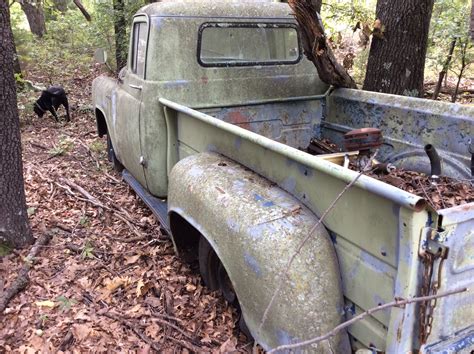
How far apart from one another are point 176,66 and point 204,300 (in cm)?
195

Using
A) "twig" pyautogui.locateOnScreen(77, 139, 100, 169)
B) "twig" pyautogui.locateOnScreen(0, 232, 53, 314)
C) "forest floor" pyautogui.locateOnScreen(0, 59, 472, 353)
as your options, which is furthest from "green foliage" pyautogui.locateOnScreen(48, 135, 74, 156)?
"twig" pyautogui.locateOnScreen(0, 232, 53, 314)

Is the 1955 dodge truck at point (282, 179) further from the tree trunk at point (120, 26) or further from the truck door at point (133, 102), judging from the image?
the tree trunk at point (120, 26)

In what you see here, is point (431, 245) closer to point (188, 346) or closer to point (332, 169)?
point (332, 169)

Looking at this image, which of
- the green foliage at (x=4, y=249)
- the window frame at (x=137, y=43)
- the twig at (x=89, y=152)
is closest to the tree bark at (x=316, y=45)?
the window frame at (x=137, y=43)

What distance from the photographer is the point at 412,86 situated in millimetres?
5129

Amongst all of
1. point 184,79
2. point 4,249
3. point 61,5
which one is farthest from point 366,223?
point 61,5

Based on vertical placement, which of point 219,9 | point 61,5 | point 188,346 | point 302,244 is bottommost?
point 188,346

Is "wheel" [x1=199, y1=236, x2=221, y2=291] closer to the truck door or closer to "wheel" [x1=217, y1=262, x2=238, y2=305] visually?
"wheel" [x1=217, y1=262, x2=238, y2=305]

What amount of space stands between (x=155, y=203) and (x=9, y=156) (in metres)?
1.26

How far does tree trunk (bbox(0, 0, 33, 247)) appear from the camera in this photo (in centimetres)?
341

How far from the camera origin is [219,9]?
4.01 meters

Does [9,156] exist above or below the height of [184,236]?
above

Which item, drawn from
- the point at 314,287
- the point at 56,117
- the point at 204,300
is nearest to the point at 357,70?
the point at 56,117

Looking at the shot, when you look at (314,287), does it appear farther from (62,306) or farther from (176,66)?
(176,66)
